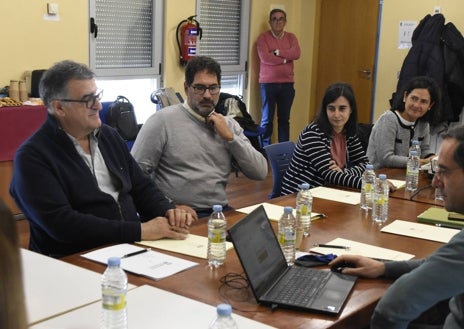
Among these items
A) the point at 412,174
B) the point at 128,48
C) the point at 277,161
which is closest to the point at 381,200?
the point at 412,174

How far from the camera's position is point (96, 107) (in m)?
2.60

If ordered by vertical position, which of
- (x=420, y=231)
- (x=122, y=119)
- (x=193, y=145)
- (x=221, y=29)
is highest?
(x=221, y=29)

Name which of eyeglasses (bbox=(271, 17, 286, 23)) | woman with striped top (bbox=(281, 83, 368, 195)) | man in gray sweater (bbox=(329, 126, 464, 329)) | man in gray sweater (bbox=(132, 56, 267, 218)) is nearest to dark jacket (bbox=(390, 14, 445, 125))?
eyeglasses (bbox=(271, 17, 286, 23))

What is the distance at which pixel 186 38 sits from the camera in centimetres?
628

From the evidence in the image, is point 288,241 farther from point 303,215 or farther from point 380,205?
point 380,205

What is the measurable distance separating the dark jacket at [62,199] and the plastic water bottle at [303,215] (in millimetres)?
601

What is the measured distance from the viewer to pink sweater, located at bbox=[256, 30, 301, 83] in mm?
7172

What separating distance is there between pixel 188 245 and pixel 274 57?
5.14 m

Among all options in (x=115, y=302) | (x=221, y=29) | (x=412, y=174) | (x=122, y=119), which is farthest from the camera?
(x=221, y=29)

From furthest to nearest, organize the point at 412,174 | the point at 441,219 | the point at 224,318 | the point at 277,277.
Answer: the point at 412,174, the point at 441,219, the point at 277,277, the point at 224,318

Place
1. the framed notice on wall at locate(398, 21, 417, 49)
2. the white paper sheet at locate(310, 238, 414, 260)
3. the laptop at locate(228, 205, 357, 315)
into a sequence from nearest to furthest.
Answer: the laptop at locate(228, 205, 357, 315), the white paper sheet at locate(310, 238, 414, 260), the framed notice on wall at locate(398, 21, 417, 49)

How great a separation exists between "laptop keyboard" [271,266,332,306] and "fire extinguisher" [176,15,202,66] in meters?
4.52

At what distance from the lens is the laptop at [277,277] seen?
1.80m

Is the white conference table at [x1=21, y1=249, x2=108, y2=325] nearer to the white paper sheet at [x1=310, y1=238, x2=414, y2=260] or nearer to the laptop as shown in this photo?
the laptop
